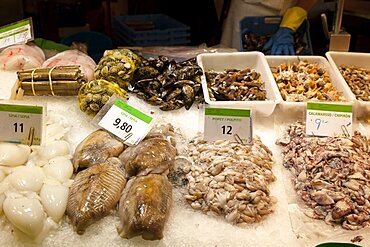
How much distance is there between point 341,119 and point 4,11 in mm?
4028

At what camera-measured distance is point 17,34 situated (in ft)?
8.69

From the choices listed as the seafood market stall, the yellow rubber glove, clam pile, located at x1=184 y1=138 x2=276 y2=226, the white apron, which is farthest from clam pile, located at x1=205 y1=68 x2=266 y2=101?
the white apron

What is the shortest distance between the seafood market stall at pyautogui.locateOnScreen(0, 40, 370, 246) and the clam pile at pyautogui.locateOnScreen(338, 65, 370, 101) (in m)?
0.03

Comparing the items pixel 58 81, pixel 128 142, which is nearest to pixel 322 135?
pixel 128 142

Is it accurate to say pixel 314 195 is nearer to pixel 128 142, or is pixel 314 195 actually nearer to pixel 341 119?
pixel 341 119

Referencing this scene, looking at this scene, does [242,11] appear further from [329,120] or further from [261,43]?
[329,120]

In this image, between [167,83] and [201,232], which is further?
[167,83]

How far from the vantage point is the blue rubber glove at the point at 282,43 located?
9.66 feet

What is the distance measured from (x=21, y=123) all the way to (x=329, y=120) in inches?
52.7

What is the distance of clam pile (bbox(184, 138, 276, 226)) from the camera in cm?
164

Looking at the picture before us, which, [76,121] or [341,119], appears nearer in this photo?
[341,119]

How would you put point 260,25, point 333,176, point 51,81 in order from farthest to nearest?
1. point 260,25
2. point 51,81
3. point 333,176

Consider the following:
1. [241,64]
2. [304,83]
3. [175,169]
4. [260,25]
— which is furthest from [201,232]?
[260,25]

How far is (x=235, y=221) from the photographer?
162 centimetres
